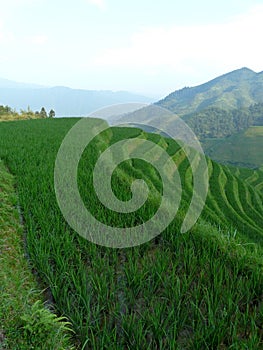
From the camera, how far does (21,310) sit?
6.31ft

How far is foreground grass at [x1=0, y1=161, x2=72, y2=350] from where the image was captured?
1678 mm

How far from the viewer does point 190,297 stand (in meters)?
2.15

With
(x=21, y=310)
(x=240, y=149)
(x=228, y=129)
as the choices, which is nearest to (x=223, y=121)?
(x=228, y=129)

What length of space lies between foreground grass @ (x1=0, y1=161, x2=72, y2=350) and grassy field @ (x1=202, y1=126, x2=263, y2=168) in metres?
57.7

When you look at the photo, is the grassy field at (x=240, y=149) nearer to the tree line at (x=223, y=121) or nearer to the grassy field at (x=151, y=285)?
the tree line at (x=223, y=121)

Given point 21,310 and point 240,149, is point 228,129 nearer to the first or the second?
point 240,149

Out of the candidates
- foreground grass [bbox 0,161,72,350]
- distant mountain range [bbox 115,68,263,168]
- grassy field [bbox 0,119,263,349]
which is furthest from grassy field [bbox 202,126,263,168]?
foreground grass [bbox 0,161,72,350]

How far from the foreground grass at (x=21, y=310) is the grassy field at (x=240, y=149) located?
57.7 metres

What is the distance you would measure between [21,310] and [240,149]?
6908cm

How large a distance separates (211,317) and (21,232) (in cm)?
241

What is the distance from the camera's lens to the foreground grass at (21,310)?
5.50 feet

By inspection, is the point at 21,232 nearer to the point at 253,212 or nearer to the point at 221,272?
the point at 221,272

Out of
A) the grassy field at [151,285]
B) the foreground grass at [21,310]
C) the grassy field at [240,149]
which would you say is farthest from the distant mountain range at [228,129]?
the foreground grass at [21,310]

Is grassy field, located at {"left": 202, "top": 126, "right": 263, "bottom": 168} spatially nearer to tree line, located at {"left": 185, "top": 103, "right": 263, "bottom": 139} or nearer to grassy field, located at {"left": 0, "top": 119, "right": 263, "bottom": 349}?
tree line, located at {"left": 185, "top": 103, "right": 263, "bottom": 139}
